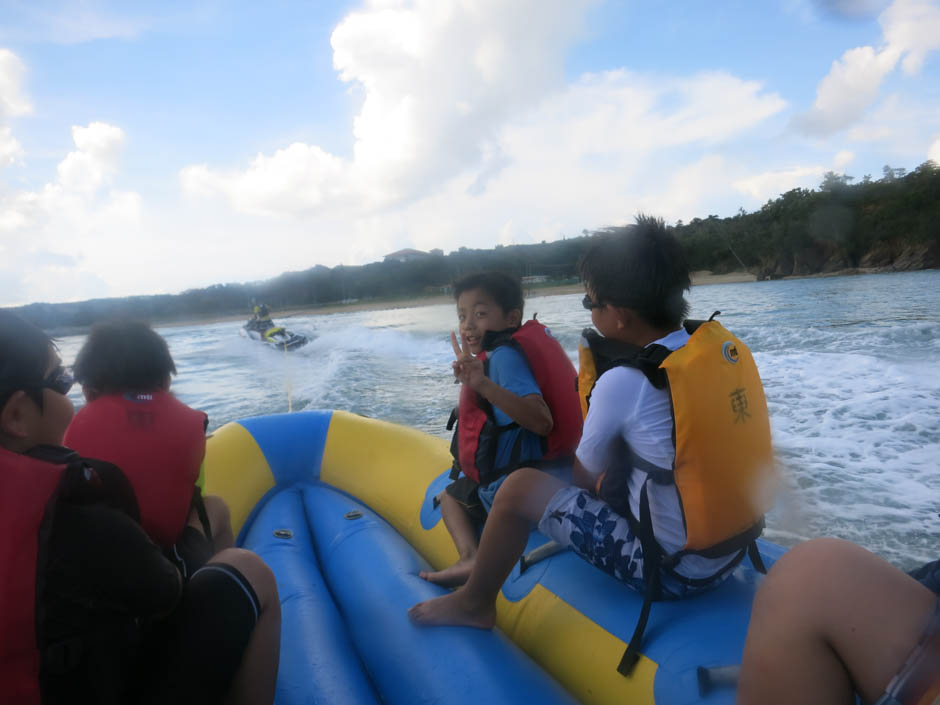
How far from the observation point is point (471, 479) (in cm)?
171

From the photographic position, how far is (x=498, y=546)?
4.18 ft

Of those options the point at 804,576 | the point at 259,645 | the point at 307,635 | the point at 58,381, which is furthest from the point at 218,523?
the point at 804,576

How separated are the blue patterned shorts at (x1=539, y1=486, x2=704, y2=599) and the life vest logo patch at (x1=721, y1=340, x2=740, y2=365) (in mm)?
402

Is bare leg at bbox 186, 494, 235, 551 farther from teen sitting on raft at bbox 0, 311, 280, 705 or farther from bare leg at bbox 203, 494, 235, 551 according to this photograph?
teen sitting on raft at bbox 0, 311, 280, 705

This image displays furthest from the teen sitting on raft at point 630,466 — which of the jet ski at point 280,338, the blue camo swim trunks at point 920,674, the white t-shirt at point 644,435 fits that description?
the jet ski at point 280,338

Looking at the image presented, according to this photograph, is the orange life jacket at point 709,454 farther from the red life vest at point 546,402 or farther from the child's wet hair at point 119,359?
the child's wet hair at point 119,359

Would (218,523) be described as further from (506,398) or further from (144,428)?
(506,398)

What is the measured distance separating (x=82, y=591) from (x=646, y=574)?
3.19 ft

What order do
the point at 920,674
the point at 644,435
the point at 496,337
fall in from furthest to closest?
the point at 496,337
the point at 644,435
the point at 920,674

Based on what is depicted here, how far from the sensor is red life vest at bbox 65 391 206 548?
3.97 feet

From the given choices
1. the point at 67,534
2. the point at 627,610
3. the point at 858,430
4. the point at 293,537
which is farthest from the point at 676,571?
the point at 858,430

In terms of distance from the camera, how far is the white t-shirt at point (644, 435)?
1079mm

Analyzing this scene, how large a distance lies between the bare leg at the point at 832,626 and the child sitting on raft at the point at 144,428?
1171 mm

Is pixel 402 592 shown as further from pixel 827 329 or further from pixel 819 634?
pixel 827 329
